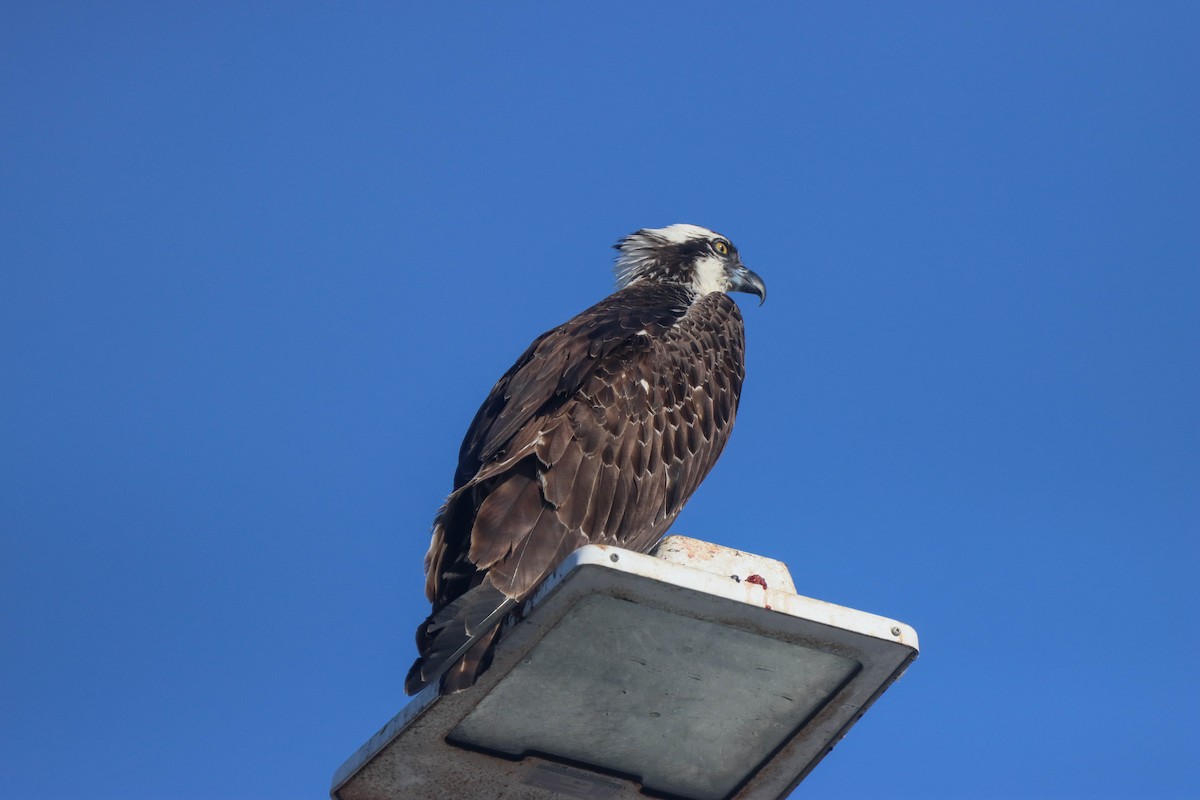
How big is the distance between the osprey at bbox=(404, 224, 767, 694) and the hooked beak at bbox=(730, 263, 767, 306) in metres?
0.69

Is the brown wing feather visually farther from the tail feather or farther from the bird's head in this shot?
the bird's head

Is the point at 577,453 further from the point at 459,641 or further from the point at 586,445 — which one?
the point at 459,641

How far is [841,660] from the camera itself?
13.3 feet

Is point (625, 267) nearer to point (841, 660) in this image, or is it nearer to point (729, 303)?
point (729, 303)

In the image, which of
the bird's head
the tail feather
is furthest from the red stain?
the bird's head

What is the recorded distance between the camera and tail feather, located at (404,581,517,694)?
4031 mm

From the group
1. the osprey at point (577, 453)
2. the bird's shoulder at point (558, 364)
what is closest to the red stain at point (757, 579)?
the osprey at point (577, 453)

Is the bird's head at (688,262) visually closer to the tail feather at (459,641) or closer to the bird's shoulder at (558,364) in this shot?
the bird's shoulder at (558,364)

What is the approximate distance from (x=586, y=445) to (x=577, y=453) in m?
0.09

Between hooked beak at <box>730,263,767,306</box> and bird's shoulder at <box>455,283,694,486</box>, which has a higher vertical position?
hooked beak at <box>730,263,767,306</box>

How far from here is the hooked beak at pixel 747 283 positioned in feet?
27.8

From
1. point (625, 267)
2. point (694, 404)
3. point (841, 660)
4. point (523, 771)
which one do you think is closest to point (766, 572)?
point (841, 660)

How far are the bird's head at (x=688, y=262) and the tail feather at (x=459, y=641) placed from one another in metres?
4.12

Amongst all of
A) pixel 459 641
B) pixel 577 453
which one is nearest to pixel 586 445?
pixel 577 453
